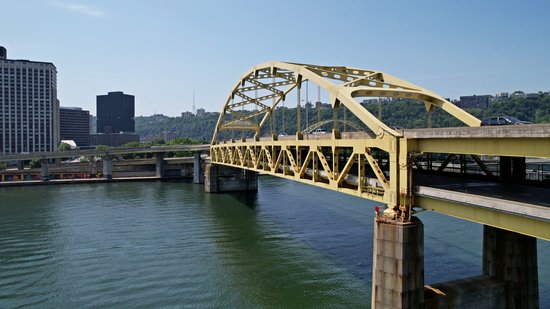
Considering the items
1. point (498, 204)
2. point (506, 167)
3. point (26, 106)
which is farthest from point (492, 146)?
point (26, 106)

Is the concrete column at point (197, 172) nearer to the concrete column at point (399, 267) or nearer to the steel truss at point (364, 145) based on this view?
the steel truss at point (364, 145)

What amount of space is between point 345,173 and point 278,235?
57.0 feet

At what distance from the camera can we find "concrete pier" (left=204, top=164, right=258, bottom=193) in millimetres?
71750

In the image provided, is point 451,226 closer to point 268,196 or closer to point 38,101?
point 268,196

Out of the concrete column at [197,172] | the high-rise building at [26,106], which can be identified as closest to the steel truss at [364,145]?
the concrete column at [197,172]

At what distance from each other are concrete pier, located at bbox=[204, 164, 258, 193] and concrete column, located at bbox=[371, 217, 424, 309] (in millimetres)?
56377

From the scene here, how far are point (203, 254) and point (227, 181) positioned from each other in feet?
133

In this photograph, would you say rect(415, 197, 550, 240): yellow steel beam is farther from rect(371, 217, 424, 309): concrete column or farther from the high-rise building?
the high-rise building

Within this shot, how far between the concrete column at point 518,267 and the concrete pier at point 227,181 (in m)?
54.7

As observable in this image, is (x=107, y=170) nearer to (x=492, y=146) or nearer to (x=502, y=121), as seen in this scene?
(x=502, y=121)

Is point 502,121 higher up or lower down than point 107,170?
higher up

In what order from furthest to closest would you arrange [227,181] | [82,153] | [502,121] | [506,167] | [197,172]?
[82,153] < [197,172] < [227,181] < [502,121] < [506,167]

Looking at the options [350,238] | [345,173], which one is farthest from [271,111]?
[345,173]

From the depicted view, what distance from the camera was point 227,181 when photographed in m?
72.9
